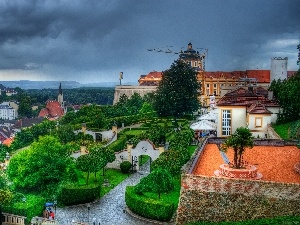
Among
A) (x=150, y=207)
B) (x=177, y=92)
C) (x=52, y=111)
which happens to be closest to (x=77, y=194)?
(x=150, y=207)

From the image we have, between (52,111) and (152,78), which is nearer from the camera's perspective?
(152,78)

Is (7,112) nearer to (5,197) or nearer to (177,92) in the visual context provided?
(177,92)

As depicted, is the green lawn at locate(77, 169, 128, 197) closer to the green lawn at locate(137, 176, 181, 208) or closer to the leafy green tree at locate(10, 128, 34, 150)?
the green lawn at locate(137, 176, 181, 208)

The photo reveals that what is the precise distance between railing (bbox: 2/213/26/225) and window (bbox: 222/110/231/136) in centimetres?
1629

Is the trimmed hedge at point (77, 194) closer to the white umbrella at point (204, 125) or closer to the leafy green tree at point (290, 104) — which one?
the white umbrella at point (204, 125)

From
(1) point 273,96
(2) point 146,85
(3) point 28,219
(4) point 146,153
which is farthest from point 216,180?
(2) point 146,85

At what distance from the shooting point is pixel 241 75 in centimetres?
9050

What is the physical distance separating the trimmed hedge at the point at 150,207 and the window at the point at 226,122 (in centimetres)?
1073

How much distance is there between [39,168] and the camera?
22.9 metres

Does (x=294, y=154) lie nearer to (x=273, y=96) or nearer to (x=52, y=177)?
(x=52, y=177)

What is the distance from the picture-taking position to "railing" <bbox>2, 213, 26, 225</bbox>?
20.0m

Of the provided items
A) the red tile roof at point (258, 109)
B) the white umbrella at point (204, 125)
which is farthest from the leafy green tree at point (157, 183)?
the white umbrella at point (204, 125)

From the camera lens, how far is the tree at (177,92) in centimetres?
5347

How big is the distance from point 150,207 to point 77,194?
5.11 meters
